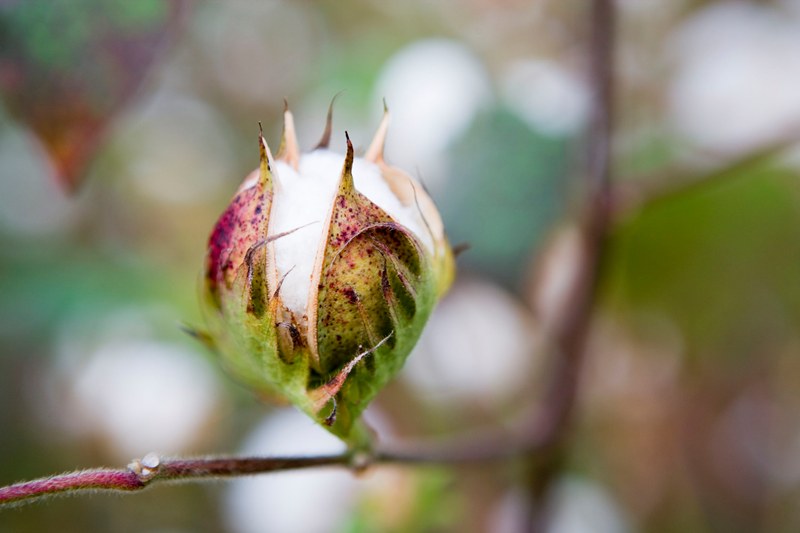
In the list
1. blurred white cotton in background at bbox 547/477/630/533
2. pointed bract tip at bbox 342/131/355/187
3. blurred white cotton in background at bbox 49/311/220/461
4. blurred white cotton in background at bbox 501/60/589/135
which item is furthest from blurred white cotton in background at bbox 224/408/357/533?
pointed bract tip at bbox 342/131/355/187

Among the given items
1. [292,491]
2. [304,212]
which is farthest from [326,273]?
[292,491]

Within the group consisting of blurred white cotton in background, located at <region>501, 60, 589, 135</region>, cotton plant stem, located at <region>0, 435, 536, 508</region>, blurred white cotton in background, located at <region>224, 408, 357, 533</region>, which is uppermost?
cotton plant stem, located at <region>0, 435, 536, 508</region>

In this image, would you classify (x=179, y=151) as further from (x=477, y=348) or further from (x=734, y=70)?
(x=734, y=70)

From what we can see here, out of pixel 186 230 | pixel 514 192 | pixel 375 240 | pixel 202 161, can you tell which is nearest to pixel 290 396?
pixel 375 240

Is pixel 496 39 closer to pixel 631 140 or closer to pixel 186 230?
pixel 631 140

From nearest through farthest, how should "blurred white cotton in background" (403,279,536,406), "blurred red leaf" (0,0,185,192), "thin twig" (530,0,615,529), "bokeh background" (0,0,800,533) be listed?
1. "blurred red leaf" (0,0,185,192)
2. "thin twig" (530,0,615,529)
3. "bokeh background" (0,0,800,533)
4. "blurred white cotton in background" (403,279,536,406)

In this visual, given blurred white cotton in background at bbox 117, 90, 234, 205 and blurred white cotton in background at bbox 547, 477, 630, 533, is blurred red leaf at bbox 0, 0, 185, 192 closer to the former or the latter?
blurred white cotton in background at bbox 547, 477, 630, 533

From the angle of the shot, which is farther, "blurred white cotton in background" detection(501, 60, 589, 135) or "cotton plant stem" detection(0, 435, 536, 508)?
"blurred white cotton in background" detection(501, 60, 589, 135)
